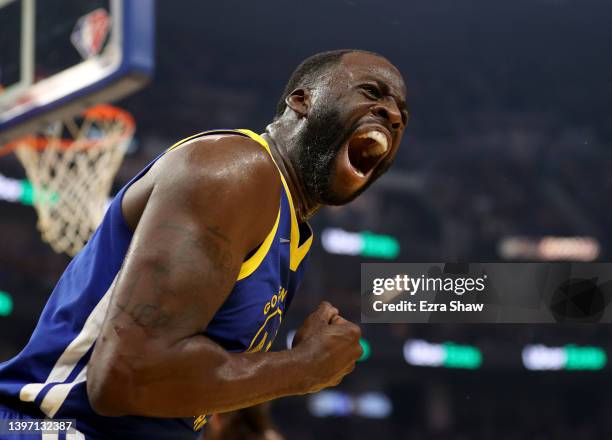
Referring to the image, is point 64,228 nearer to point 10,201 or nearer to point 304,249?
point 304,249

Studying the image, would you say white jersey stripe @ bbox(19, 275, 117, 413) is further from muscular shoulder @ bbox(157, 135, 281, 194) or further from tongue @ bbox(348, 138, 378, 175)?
tongue @ bbox(348, 138, 378, 175)

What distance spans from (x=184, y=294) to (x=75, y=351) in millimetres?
301

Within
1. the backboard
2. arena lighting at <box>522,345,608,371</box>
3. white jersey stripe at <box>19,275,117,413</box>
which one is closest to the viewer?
white jersey stripe at <box>19,275,117,413</box>

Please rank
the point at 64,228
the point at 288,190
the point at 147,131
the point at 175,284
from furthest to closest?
the point at 147,131
the point at 64,228
the point at 288,190
the point at 175,284

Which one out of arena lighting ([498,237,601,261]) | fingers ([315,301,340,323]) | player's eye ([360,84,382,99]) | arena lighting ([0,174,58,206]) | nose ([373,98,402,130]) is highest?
player's eye ([360,84,382,99])

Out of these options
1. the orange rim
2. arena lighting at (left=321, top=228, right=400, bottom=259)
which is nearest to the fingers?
the orange rim

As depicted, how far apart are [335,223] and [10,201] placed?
4524mm

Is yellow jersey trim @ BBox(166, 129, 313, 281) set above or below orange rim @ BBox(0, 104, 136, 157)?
above

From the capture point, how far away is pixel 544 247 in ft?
41.8

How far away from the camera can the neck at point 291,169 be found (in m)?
1.88

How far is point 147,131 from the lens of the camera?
12.6m

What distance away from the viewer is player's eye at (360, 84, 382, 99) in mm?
1873

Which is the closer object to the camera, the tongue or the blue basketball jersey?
the blue basketball jersey

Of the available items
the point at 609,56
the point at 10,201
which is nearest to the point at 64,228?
the point at 10,201
